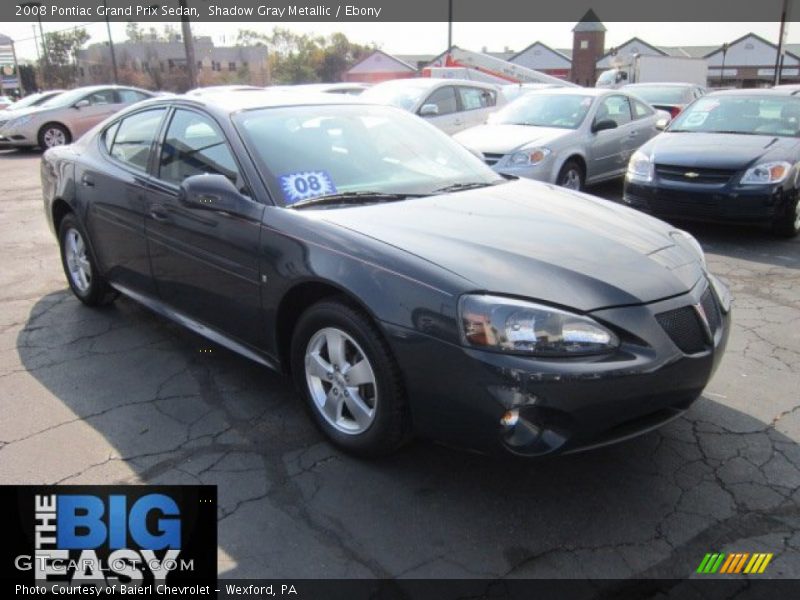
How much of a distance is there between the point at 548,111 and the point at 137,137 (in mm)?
6253

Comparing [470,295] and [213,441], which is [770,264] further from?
[213,441]

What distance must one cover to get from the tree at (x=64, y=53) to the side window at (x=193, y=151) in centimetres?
7357

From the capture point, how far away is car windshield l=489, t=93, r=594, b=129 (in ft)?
29.0

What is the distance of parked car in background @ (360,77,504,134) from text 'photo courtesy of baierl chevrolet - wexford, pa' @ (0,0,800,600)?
6719 mm

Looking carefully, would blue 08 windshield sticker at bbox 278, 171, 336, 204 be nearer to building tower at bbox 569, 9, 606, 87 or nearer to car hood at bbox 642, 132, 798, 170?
car hood at bbox 642, 132, 798, 170

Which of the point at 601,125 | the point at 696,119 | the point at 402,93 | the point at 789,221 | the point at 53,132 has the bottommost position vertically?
the point at 789,221

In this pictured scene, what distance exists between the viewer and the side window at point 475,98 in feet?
38.3

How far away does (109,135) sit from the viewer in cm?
462

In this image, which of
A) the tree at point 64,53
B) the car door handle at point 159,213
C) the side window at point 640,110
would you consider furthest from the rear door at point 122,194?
the tree at point 64,53

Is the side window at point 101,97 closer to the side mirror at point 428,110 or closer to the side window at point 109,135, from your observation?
the side mirror at point 428,110

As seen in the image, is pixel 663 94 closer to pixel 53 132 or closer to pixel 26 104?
pixel 53 132

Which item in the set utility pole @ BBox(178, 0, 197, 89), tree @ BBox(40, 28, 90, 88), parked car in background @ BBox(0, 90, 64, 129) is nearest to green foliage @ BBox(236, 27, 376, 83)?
tree @ BBox(40, 28, 90, 88)

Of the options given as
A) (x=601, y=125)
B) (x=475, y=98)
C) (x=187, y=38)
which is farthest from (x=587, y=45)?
(x=601, y=125)
